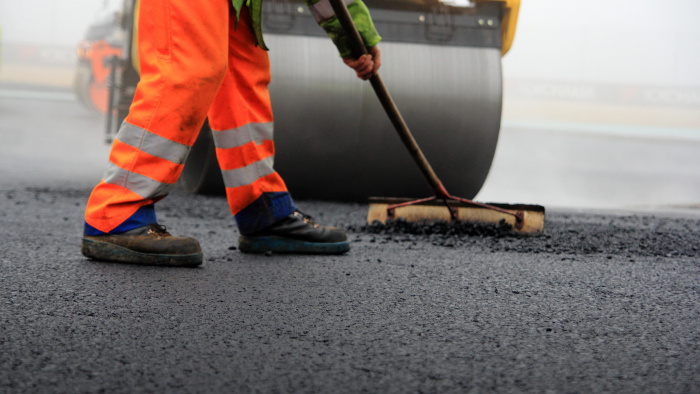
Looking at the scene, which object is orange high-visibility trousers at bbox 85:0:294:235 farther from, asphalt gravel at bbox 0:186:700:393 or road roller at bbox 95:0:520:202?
road roller at bbox 95:0:520:202

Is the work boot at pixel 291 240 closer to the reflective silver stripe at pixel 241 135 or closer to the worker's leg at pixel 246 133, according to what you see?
the worker's leg at pixel 246 133

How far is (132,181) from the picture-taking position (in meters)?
1.88

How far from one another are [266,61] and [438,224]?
99cm

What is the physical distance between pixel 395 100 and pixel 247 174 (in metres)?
1.51

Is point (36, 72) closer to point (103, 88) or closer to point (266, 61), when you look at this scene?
point (103, 88)

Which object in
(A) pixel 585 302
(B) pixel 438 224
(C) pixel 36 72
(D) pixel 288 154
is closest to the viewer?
(A) pixel 585 302

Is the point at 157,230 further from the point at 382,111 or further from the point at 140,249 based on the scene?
the point at 382,111

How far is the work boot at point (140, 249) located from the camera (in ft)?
6.24

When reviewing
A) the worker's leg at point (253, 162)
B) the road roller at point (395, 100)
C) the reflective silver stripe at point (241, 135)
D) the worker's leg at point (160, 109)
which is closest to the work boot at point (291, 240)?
the worker's leg at point (253, 162)

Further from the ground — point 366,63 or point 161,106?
point 366,63

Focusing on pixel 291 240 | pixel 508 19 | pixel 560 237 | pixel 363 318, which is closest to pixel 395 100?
pixel 508 19

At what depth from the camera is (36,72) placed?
21.9m

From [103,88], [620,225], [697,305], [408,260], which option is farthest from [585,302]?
[103,88]

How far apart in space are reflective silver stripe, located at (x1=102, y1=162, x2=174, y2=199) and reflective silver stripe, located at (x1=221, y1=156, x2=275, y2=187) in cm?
31
